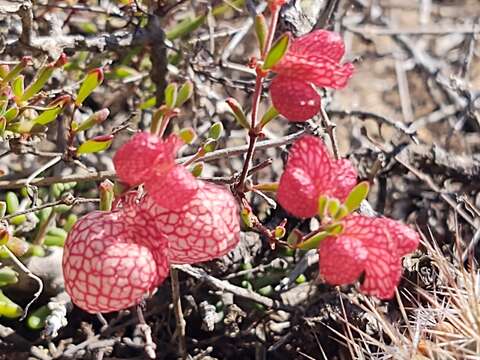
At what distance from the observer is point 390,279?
5.07ft

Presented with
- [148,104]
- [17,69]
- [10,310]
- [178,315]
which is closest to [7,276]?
[10,310]

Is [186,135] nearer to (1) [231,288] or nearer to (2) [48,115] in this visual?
(2) [48,115]

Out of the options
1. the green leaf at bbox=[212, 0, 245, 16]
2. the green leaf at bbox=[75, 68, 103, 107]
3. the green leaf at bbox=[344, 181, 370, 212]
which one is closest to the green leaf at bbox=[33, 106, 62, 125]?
the green leaf at bbox=[75, 68, 103, 107]

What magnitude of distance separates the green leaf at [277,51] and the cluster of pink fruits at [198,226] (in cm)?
5

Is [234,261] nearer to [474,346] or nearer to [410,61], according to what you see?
[474,346]

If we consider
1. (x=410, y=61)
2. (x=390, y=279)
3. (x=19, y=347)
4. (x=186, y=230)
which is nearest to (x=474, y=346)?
(x=390, y=279)

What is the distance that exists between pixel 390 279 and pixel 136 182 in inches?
18.7

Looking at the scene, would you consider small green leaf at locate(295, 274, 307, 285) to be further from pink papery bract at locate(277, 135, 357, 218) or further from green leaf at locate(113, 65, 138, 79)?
pink papery bract at locate(277, 135, 357, 218)

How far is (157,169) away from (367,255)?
1.30 ft

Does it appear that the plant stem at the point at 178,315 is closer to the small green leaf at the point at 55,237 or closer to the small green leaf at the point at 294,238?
the small green leaf at the point at 55,237

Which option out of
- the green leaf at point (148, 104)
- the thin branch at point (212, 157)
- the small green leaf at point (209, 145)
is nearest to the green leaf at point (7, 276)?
the thin branch at point (212, 157)

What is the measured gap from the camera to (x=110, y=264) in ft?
5.08

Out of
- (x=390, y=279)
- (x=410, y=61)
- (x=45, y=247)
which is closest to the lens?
(x=390, y=279)

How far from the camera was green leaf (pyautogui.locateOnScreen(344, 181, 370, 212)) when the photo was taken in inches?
61.1
